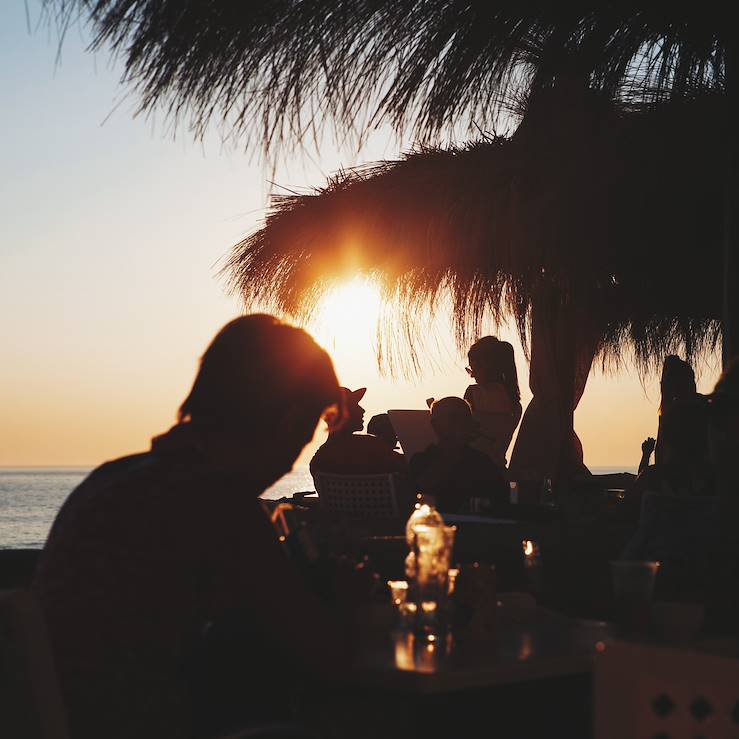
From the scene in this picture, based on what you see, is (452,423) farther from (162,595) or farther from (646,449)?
(162,595)

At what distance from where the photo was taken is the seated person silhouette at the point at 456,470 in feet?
15.8

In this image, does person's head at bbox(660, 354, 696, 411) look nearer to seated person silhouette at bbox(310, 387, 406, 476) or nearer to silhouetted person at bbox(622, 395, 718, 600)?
silhouetted person at bbox(622, 395, 718, 600)

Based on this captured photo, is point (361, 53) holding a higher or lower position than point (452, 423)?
higher

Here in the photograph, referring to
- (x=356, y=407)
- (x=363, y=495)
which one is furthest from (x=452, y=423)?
(x=356, y=407)

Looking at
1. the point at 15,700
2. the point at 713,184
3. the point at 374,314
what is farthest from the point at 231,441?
the point at 374,314

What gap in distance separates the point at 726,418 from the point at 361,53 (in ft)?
4.83

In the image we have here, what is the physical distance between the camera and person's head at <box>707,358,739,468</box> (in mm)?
3025

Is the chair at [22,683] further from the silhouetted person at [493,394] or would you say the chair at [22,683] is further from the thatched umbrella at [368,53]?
the silhouetted person at [493,394]

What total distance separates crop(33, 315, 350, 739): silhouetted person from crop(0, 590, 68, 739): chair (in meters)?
0.36

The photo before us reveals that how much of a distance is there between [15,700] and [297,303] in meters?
6.41

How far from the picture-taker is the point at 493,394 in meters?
6.10

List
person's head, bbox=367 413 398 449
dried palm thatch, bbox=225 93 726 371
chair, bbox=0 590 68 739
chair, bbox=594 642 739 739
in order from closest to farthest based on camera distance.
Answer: chair, bbox=0 590 68 739 < chair, bbox=594 642 739 739 < dried palm thatch, bbox=225 93 726 371 < person's head, bbox=367 413 398 449

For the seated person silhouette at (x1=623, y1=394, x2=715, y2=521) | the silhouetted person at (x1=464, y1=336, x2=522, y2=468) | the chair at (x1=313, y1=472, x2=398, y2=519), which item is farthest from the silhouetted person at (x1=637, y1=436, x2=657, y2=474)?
the chair at (x1=313, y1=472, x2=398, y2=519)

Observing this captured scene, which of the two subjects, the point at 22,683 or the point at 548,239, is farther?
the point at 548,239
